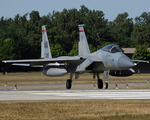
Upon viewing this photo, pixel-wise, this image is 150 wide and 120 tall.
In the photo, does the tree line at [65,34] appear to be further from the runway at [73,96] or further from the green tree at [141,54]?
the runway at [73,96]

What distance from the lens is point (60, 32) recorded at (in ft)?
340

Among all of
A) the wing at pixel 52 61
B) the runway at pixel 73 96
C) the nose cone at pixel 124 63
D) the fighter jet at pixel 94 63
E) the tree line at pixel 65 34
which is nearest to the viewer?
the runway at pixel 73 96

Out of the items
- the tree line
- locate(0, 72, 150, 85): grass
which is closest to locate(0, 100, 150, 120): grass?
locate(0, 72, 150, 85): grass

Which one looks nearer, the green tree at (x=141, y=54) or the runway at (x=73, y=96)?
the runway at (x=73, y=96)

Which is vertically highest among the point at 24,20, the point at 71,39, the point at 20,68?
the point at 24,20

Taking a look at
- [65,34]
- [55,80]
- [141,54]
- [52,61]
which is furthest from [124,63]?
[65,34]

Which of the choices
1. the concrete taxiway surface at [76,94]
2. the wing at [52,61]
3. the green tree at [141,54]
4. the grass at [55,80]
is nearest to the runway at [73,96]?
the concrete taxiway surface at [76,94]

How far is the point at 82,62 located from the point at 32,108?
1279cm

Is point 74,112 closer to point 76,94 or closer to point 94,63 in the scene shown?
point 76,94

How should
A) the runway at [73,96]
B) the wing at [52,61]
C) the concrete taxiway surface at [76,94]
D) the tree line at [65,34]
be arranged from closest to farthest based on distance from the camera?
the runway at [73,96] < the concrete taxiway surface at [76,94] < the wing at [52,61] < the tree line at [65,34]

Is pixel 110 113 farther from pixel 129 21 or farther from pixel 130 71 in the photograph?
pixel 129 21

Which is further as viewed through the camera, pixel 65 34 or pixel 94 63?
pixel 65 34

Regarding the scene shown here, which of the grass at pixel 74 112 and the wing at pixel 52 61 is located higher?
the wing at pixel 52 61

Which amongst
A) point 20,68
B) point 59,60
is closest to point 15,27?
point 20,68
